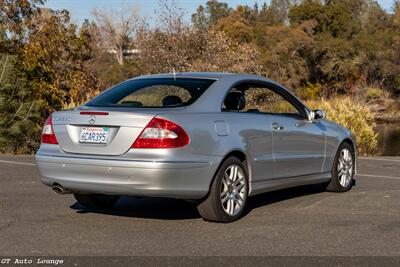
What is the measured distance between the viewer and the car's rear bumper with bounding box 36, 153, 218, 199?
6.20 m

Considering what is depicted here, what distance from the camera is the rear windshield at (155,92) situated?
6911mm

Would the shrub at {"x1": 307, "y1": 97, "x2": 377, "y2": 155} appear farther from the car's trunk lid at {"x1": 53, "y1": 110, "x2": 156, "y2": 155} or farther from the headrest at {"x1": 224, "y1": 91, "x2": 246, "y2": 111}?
the car's trunk lid at {"x1": 53, "y1": 110, "x2": 156, "y2": 155}

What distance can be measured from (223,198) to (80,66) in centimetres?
1648

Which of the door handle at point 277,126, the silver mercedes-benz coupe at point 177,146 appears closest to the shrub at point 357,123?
the silver mercedes-benz coupe at point 177,146

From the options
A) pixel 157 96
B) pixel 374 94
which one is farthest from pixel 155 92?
pixel 374 94

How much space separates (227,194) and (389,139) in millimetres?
20621

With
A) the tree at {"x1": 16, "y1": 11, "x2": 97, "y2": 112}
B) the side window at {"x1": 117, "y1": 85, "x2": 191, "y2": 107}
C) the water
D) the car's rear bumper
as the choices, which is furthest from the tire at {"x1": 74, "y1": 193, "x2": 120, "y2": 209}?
the water

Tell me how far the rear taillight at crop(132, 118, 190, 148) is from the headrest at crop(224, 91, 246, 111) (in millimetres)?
1263

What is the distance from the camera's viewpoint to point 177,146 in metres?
6.28

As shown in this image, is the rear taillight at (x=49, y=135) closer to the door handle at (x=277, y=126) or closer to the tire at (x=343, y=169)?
the door handle at (x=277, y=126)

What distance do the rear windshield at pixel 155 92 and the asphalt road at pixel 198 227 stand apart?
1.22 m

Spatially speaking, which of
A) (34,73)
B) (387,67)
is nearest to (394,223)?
(34,73)
